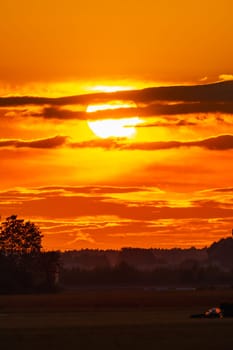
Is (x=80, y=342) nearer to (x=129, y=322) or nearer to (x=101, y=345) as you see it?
(x=101, y=345)

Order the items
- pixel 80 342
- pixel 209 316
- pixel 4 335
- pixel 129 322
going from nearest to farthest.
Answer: pixel 80 342 < pixel 4 335 < pixel 129 322 < pixel 209 316

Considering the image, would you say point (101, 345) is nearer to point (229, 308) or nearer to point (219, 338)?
point (219, 338)

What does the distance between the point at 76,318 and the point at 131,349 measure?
123 feet

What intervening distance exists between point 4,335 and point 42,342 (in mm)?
6937

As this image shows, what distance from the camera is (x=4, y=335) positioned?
→ 3337 inches

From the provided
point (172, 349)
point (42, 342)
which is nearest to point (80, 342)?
point (42, 342)

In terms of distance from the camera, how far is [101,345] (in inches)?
2960

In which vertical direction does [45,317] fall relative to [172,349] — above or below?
above

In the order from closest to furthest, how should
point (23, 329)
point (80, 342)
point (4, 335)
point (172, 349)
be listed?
point (172, 349) < point (80, 342) < point (4, 335) < point (23, 329)

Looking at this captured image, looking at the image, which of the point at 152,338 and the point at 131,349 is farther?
the point at 152,338

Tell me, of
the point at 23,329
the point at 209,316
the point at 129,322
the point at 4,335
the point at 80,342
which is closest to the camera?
the point at 80,342

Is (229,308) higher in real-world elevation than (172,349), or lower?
higher

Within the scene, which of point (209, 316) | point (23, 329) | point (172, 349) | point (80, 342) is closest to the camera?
point (172, 349)

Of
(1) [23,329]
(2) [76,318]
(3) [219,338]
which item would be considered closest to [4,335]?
(1) [23,329]
